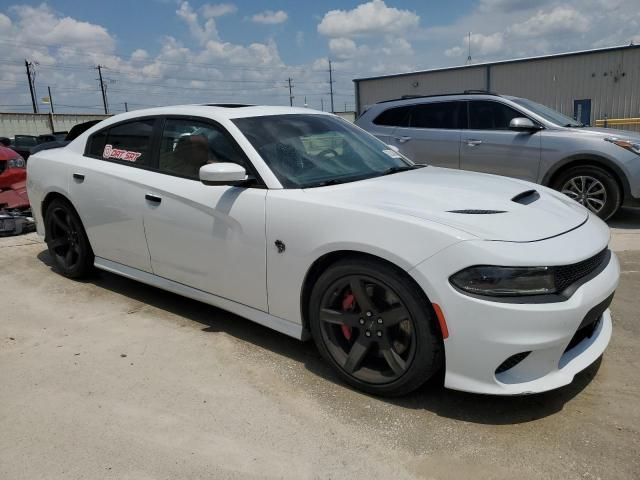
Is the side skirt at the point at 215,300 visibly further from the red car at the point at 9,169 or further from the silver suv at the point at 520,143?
the silver suv at the point at 520,143

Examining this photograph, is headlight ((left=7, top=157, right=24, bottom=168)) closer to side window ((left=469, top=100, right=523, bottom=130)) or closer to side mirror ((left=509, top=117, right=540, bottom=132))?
side window ((left=469, top=100, right=523, bottom=130))

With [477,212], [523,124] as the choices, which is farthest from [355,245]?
[523,124]

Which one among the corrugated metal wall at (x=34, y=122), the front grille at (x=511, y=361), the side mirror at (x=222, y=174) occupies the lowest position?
the front grille at (x=511, y=361)

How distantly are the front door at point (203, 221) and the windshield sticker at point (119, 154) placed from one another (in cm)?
32

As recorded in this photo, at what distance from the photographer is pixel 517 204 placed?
2953mm

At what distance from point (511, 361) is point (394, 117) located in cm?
634

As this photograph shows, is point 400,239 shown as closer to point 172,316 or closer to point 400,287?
point 400,287

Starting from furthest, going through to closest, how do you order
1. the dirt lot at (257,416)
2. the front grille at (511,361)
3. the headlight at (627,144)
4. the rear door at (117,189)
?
the headlight at (627,144) < the rear door at (117,189) < the front grille at (511,361) < the dirt lot at (257,416)

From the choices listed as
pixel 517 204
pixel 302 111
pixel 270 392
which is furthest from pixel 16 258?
pixel 517 204

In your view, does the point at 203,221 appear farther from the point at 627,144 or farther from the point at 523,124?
the point at 627,144

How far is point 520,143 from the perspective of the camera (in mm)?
7195

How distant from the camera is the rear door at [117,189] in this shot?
13.2 feet

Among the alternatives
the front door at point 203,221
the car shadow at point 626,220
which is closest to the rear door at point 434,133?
the car shadow at point 626,220

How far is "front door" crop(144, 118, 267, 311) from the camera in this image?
3270 mm
